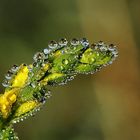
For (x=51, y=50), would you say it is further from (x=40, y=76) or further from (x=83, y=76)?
(x=83, y=76)

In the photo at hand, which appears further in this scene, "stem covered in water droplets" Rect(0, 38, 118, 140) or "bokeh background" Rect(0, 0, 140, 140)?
"bokeh background" Rect(0, 0, 140, 140)

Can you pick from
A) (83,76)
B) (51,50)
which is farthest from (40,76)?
(83,76)

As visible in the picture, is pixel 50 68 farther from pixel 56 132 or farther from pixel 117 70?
pixel 117 70

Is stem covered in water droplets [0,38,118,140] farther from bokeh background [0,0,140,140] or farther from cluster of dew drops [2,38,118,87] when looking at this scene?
bokeh background [0,0,140,140]

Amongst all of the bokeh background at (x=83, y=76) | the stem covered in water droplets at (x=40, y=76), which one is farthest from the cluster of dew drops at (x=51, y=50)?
the bokeh background at (x=83, y=76)

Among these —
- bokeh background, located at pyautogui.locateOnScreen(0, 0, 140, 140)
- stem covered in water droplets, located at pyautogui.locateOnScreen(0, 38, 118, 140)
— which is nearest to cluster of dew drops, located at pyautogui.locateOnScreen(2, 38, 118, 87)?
stem covered in water droplets, located at pyautogui.locateOnScreen(0, 38, 118, 140)

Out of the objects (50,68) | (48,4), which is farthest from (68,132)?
(50,68)

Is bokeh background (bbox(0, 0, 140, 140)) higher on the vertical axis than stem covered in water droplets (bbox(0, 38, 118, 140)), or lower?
higher
